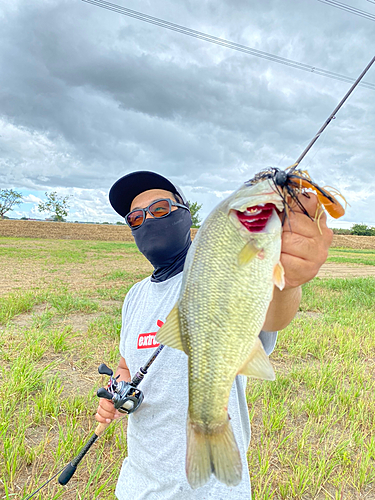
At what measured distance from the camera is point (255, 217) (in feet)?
4.08

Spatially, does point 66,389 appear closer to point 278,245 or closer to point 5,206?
point 278,245

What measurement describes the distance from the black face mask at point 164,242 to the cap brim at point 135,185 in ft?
0.97

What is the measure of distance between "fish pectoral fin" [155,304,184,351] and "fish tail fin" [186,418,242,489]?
30 centimetres

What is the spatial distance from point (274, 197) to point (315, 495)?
3.00 m

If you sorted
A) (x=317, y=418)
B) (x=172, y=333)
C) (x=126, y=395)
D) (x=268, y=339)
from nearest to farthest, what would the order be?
1. (x=172, y=333)
2. (x=268, y=339)
3. (x=126, y=395)
4. (x=317, y=418)

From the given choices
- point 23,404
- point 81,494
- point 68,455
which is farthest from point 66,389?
point 81,494

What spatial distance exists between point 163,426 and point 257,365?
91 centimetres

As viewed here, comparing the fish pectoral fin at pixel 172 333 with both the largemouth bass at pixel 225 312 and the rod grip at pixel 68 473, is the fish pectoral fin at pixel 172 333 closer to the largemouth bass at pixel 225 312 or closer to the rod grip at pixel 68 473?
the largemouth bass at pixel 225 312

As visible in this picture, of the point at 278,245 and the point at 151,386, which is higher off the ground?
the point at 278,245

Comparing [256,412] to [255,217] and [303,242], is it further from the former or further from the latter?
[255,217]

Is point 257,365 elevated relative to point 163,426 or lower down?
elevated

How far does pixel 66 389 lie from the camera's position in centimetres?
427

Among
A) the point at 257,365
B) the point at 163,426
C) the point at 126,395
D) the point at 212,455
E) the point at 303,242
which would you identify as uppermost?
the point at 303,242

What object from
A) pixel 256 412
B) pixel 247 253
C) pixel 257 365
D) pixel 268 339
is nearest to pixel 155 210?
pixel 268 339
